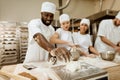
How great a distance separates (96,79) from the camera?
0.81m

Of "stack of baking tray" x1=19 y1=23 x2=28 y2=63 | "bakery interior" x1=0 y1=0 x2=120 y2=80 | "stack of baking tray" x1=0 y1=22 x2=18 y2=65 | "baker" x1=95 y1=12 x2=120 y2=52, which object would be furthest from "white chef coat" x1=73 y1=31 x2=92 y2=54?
"stack of baking tray" x1=0 y1=22 x2=18 y2=65

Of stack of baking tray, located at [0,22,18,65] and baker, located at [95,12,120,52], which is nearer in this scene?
baker, located at [95,12,120,52]

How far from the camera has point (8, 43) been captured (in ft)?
9.24

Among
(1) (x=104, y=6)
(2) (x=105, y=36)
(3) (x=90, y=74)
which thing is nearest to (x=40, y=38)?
(3) (x=90, y=74)

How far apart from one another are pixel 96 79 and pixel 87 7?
12.7ft

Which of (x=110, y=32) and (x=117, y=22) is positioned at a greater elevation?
(x=117, y=22)

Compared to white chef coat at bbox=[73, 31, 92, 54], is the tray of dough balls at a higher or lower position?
lower

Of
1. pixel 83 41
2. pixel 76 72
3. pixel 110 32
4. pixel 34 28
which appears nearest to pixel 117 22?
pixel 110 32

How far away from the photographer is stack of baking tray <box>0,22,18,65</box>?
277 centimetres

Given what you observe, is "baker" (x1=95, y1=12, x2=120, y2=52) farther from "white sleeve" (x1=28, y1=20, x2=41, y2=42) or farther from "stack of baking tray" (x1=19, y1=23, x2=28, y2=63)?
"stack of baking tray" (x1=19, y1=23, x2=28, y2=63)

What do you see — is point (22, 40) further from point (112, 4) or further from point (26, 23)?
point (112, 4)

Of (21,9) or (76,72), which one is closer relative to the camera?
(76,72)

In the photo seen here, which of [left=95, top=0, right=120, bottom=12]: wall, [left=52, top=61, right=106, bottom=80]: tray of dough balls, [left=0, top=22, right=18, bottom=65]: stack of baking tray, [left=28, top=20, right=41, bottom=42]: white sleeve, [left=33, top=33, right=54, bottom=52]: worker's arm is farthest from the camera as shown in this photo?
[left=95, top=0, right=120, bottom=12]: wall

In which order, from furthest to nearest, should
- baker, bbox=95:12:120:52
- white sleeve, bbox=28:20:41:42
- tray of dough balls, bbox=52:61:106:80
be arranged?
baker, bbox=95:12:120:52, white sleeve, bbox=28:20:41:42, tray of dough balls, bbox=52:61:106:80
